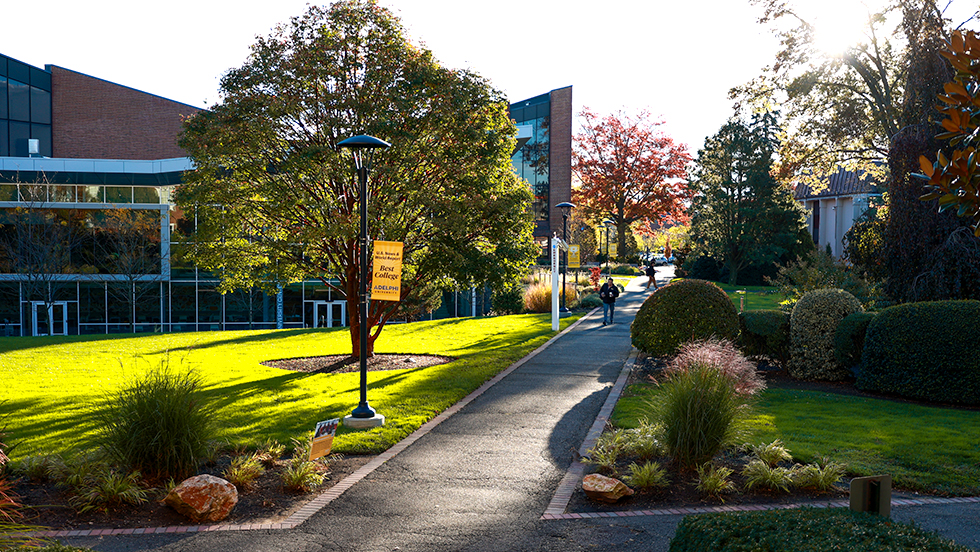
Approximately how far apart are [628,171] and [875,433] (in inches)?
1922

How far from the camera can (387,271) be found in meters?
10.2

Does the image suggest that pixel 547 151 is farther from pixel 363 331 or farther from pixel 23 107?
pixel 363 331

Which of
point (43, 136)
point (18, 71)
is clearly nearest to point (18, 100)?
point (18, 71)

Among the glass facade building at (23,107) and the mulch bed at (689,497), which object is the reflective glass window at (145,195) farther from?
the mulch bed at (689,497)

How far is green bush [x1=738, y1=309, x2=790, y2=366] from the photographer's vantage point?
1429cm

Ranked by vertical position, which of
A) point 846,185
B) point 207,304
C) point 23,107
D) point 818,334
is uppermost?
point 23,107

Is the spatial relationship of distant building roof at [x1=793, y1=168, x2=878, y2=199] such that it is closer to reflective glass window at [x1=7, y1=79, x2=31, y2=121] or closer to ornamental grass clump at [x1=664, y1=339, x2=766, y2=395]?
ornamental grass clump at [x1=664, y1=339, x2=766, y2=395]

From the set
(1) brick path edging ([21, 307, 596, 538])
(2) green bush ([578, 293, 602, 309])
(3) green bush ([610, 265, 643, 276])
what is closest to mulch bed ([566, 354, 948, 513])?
(1) brick path edging ([21, 307, 596, 538])

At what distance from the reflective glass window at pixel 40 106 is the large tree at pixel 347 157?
36.5 m

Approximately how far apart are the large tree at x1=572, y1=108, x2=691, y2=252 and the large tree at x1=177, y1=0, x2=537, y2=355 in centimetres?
4307

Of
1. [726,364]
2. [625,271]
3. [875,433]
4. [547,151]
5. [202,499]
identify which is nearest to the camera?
[202,499]

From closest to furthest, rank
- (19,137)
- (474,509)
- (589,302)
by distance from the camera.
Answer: (474,509), (589,302), (19,137)

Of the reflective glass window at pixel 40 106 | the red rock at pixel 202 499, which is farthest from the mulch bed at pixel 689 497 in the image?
the reflective glass window at pixel 40 106

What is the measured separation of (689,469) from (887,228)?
37.2 feet
